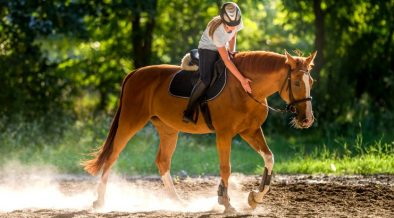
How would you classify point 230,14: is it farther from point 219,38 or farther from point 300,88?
point 300,88

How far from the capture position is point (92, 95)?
2278 cm

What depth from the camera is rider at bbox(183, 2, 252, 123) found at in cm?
872

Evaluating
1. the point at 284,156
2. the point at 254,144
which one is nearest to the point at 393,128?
the point at 284,156

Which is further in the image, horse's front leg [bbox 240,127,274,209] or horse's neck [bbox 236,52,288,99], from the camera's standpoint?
horse's front leg [bbox 240,127,274,209]

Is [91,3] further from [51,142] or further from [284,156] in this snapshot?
[284,156]

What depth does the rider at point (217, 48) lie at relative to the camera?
8719 millimetres

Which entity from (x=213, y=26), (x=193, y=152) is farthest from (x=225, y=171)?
(x=193, y=152)

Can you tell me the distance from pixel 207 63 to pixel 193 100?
44cm

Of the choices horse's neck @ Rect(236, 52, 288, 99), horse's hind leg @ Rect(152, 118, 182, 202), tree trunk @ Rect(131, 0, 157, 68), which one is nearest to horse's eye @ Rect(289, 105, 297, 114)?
horse's neck @ Rect(236, 52, 288, 99)

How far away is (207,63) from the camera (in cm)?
898

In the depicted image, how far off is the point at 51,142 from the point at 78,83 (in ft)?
11.6

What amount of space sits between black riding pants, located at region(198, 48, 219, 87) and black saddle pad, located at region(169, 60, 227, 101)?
54 mm

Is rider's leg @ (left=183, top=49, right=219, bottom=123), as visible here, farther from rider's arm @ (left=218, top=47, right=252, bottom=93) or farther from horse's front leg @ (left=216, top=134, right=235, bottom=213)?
horse's front leg @ (left=216, top=134, right=235, bottom=213)

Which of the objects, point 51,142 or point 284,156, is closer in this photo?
point 284,156
